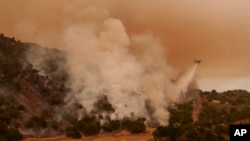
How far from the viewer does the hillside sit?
74.1m

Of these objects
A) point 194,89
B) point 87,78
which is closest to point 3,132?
point 87,78

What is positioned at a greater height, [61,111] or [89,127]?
[61,111]

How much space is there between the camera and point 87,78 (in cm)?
11144

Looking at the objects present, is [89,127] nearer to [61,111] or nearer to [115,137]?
[115,137]

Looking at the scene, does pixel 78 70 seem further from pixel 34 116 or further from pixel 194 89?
pixel 194 89

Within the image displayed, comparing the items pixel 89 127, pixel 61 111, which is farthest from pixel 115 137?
pixel 61 111

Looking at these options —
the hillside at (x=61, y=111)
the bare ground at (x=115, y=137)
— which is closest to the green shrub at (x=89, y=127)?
the hillside at (x=61, y=111)

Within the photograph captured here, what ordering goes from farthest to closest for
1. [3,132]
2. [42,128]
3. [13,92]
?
1. [13,92]
2. [42,128]
3. [3,132]

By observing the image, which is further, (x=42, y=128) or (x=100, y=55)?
(x=100, y=55)

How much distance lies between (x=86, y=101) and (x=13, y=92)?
56.3 feet

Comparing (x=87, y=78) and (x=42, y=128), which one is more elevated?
(x=87, y=78)

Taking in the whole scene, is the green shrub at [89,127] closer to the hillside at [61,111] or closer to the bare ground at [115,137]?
the hillside at [61,111]

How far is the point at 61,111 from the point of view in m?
98.5

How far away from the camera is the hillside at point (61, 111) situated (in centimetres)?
7406
